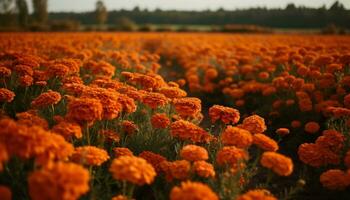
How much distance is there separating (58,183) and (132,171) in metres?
0.60

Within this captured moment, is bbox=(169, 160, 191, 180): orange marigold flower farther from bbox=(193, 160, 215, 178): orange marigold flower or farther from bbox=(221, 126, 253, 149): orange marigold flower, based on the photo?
bbox=(221, 126, 253, 149): orange marigold flower

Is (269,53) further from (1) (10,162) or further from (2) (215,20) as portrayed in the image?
(2) (215,20)

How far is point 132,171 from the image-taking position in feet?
7.77

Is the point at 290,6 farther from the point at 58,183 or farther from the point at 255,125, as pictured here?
the point at 58,183

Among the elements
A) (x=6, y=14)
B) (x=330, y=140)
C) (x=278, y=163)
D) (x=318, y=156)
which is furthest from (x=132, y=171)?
(x=6, y=14)

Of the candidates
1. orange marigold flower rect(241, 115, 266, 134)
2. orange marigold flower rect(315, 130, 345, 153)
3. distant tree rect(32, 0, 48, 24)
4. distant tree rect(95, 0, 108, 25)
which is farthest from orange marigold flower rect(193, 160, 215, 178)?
distant tree rect(32, 0, 48, 24)

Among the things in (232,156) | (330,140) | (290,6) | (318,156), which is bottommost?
(318,156)

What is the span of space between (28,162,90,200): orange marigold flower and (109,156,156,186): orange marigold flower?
422 millimetres

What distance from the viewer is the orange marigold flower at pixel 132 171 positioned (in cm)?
236

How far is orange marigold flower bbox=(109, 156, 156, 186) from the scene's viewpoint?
2.36 metres

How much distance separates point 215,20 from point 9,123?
84034 millimetres

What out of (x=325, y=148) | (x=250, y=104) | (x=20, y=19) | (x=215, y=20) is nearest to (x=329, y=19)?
(x=215, y=20)

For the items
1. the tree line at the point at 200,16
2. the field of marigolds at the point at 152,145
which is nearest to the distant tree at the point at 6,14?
the tree line at the point at 200,16

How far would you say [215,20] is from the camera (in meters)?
83.0
